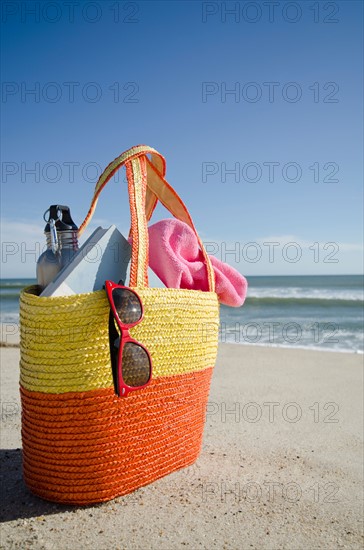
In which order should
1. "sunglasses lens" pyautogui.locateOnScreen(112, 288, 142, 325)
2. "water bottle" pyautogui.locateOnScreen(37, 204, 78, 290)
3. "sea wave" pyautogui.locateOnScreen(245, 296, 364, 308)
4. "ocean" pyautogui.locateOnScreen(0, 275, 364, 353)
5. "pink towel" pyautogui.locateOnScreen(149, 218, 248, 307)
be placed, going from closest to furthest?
"sunglasses lens" pyautogui.locateOnScreen(112, 288, 142, 325)
"water bottle" pyautogui.locateOnScreen(37, 204, 78, 290)
"pink towel" pyautogui.locateOnScreen(149, 218, 248, 307)
"ocean" pyautogui.locateOnScreen(0, 275, 364, 353)
"sea wave" pyautogui.locateOnScreen(245, 296, 364, 308)

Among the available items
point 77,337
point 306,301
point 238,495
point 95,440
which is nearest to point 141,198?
point 77,337

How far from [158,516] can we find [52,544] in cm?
31

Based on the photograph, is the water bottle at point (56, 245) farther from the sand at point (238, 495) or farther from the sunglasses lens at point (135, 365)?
the sand at point (238, 495)

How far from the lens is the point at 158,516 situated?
1494 millimetres

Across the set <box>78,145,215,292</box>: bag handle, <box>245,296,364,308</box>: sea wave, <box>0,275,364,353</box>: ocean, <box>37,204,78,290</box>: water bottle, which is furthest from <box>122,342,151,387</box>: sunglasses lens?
<box>245,296,364,308</box>: sea wave

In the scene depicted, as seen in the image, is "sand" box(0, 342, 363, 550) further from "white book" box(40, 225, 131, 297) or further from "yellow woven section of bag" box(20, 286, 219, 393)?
"white book" box(40, 225, 131, 297)

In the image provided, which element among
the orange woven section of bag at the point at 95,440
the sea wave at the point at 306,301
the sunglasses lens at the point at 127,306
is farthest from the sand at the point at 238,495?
the sea wave at the point at 306,301

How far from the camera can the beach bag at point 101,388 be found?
1.43 m

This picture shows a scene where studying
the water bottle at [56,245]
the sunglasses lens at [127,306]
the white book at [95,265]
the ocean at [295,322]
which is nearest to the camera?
the sunglasses lens at [127,306]

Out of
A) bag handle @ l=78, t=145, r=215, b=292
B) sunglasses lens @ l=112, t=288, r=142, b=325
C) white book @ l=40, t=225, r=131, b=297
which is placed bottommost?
sunglasses lens @ l=112, t=288, r=142, b=325

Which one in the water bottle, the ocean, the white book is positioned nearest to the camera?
the white book

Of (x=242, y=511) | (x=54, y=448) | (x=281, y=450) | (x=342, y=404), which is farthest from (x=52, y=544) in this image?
(x=342, y=404)

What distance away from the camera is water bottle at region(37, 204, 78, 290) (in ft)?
5.24

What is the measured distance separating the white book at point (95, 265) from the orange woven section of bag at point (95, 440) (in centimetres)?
31
